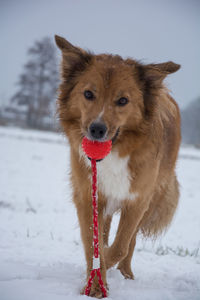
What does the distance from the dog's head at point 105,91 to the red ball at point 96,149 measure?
0.07m

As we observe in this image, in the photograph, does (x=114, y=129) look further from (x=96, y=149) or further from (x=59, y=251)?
(x=59, y=251)

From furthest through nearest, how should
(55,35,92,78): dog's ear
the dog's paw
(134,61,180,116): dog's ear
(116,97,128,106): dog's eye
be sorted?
the dog's paw < (55,35,92,78): dog's ear < (134,61,180,116): dog's ear < (116,97,128,106): dog's eye

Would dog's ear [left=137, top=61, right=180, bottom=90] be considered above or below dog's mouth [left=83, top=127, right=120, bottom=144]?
above

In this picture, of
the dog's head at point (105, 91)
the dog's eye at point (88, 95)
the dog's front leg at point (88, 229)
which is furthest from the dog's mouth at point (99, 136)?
the dog's front leg at point (88, 229)

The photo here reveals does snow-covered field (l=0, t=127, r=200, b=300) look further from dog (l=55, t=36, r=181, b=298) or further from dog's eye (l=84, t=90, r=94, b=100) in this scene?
dog's eye (l=84, t=90, r=94, b=100)

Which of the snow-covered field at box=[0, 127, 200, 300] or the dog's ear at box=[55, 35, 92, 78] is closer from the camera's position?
the snow-covered field at box=[0, 127, 200, 300]

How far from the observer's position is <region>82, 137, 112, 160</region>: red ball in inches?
86.5

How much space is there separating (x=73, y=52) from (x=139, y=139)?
1123mm

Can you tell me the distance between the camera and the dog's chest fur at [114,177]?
2381 millimetres

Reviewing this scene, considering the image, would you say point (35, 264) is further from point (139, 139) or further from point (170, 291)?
point (139, 139)

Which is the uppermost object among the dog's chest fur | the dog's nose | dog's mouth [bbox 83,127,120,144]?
the dog's nose

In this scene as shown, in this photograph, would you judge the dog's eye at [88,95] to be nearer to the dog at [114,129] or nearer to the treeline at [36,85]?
the dog at [114,129]

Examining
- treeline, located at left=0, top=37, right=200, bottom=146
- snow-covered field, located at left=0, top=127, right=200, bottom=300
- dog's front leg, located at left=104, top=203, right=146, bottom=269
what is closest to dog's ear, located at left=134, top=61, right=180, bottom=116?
dog's front leg, located at left=104, top=203, right=146, bottom=269

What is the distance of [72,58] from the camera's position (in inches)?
105
